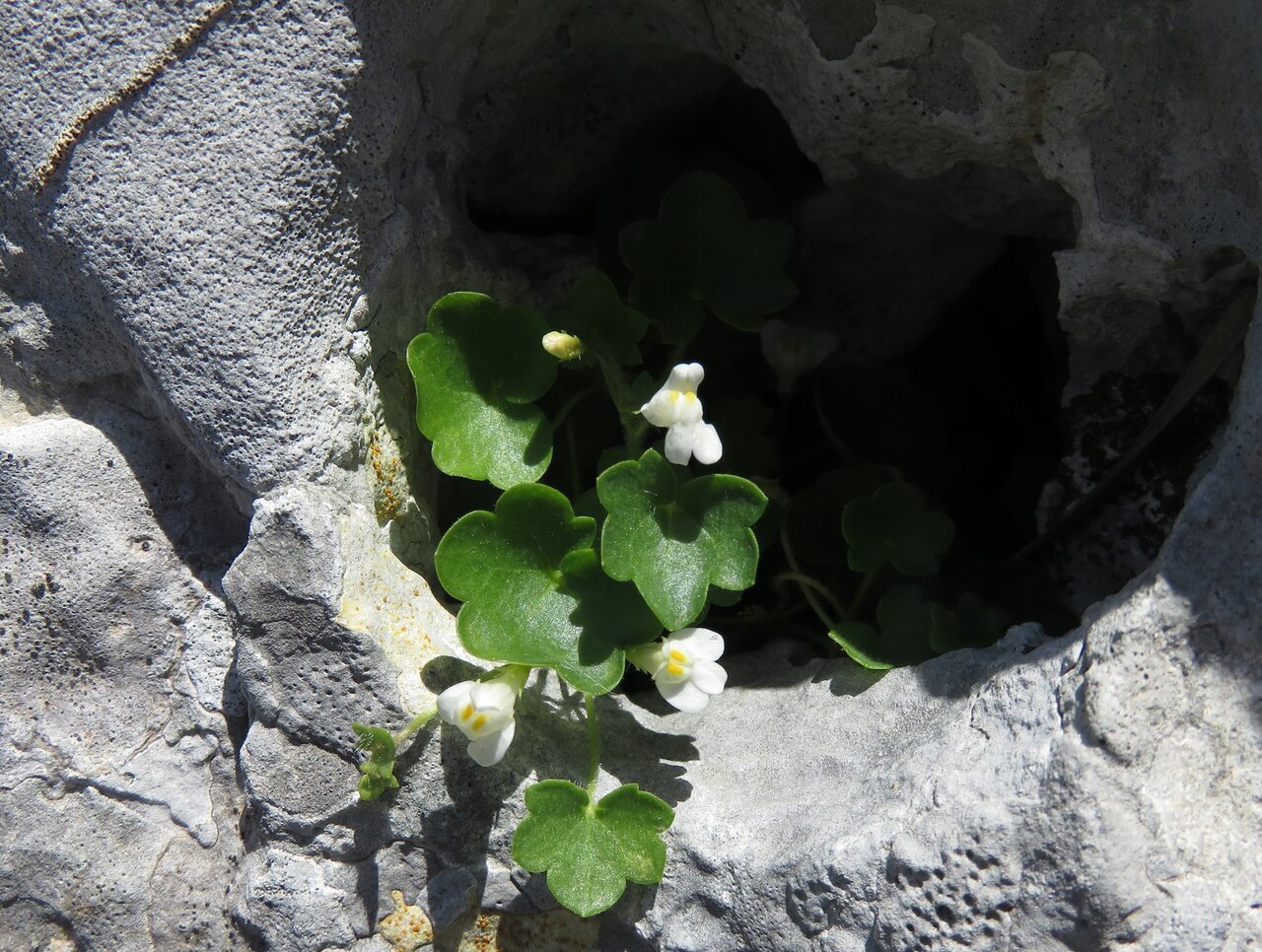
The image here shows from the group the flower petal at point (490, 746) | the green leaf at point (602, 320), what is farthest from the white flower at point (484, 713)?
the green leaf at point (602, 320)

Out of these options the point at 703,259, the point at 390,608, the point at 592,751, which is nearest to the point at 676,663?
the point at 592,751

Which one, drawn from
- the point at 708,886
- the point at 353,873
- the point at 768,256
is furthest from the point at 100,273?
the point at 708,886

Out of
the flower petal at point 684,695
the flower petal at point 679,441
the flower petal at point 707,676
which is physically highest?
the flower petal at point 679,441

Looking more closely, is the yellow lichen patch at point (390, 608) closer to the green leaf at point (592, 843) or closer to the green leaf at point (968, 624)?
the green leaf at point (592, 843)

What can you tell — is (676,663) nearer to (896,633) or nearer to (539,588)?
(539,588)

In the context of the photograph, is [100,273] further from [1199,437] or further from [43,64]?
[1199,437]

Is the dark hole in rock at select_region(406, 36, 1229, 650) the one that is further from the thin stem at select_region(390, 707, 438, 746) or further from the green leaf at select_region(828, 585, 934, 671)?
the thin stem at select_region(390, 707, 438, 746)
